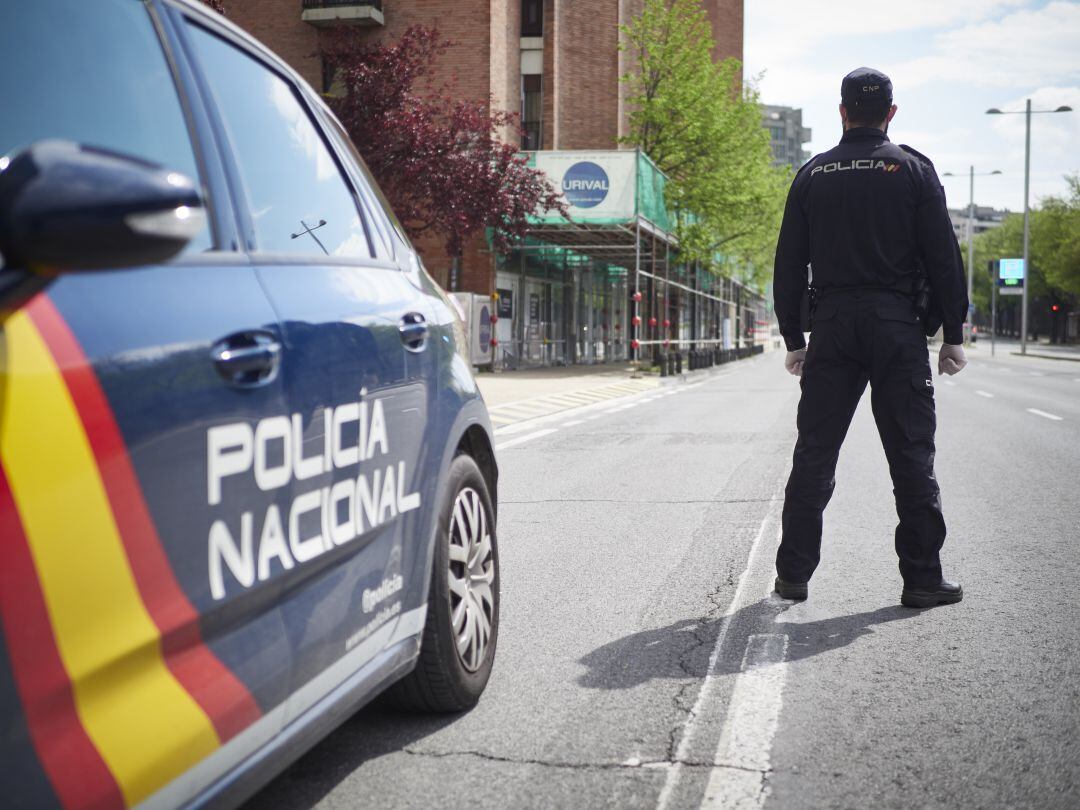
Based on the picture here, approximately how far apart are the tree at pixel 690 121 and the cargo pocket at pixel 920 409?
101ft

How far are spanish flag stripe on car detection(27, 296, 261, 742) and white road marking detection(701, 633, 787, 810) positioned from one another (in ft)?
4.26

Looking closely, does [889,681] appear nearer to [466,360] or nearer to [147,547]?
[466,360]

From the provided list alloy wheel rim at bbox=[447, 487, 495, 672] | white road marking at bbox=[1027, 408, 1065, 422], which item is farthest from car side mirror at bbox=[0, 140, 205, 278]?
white road marking at bbox=[1027, 408, 1065, 422]

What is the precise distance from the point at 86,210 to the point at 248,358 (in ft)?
2.30

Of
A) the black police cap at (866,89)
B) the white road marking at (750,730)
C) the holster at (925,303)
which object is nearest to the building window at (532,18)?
the black police cap at (866,89)

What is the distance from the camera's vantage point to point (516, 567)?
5.70m

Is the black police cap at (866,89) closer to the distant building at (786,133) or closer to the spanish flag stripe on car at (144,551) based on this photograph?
the spanish flag stripe on car at (144,551)

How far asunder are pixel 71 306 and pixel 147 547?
35 centimetres

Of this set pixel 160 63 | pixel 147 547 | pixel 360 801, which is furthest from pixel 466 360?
pixel 147 547

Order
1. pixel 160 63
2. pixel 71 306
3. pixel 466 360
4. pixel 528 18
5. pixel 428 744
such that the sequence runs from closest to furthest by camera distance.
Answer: pixel 71 306
pixel 160 63
pixel 428 744
pixel 466 360
pixel 528 18

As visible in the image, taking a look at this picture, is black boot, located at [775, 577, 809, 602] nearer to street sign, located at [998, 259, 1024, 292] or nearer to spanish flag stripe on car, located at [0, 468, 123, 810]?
spanish flag stripe on car, located at [0, 468, 123, 810]

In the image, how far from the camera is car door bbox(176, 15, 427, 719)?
7.49ft

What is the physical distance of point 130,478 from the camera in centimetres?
166

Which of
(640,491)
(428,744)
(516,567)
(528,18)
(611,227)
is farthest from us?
(528,18)
